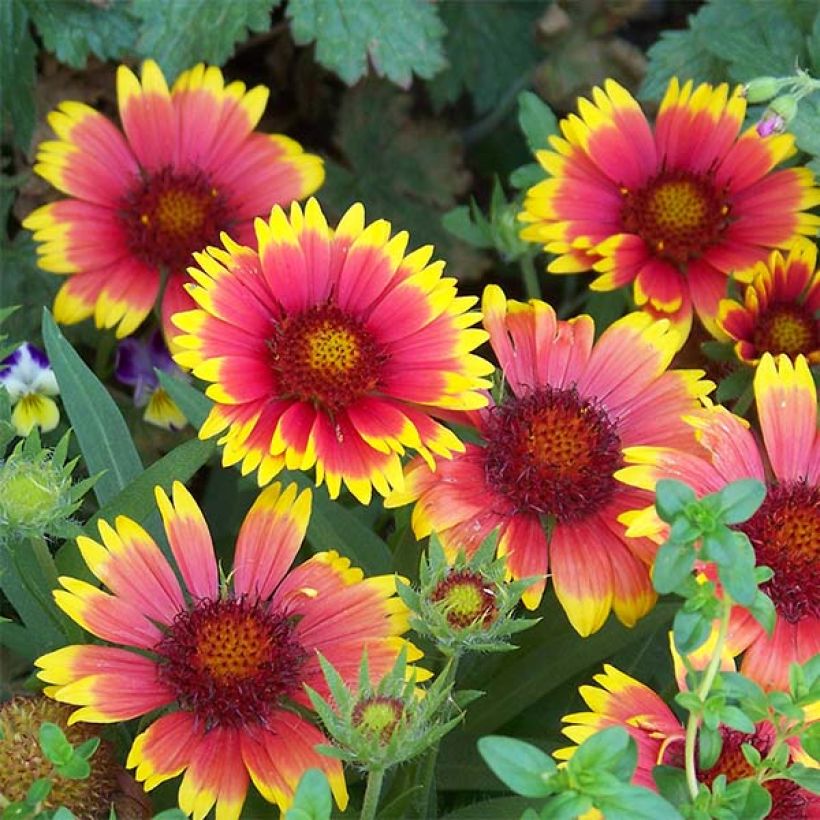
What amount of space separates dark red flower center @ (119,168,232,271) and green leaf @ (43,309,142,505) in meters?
0.24

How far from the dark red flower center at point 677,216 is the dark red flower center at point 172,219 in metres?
0.45

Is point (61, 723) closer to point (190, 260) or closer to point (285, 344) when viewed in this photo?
point (285, 344)

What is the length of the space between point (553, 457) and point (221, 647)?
321 mm

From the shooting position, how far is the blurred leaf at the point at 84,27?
1.74 metres

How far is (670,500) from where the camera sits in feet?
2.89

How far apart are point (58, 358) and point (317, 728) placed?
0.42m

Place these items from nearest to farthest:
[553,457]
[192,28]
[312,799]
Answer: [312,799] < [553,457] < [192,28]

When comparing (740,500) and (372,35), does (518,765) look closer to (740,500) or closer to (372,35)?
(740,500)


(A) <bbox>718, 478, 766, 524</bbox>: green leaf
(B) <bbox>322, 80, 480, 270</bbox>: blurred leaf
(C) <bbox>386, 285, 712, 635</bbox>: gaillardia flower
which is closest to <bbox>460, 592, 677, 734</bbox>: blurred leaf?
(C) <bbox>386, 285, 712, 635</bbox>: gaillardia flower

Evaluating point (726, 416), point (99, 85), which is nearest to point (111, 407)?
point (726, 416)

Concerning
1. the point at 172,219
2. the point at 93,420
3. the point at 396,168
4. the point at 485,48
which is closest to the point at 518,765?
the point at 93,420

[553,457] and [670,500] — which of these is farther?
[553,457]

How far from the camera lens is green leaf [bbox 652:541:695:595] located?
0.86m

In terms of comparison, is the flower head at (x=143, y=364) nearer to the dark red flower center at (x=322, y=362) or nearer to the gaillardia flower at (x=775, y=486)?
the dark red flower center at (x=322, y=362)
